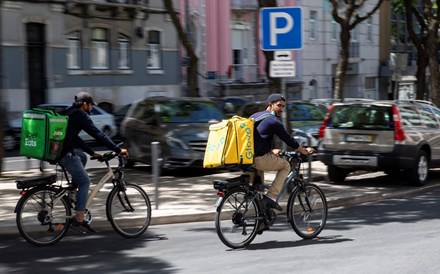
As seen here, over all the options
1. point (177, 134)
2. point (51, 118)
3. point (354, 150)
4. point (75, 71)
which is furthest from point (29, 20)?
point (51, 118)

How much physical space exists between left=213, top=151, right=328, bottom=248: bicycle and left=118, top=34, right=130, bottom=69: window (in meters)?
26.5

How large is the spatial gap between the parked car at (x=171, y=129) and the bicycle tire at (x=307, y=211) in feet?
20.5

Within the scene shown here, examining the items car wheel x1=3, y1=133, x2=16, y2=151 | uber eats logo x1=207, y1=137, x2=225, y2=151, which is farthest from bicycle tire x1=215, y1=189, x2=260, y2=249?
car wheel x1=3, y1=133, x2=16, y2=151

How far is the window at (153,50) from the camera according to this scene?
118 feet

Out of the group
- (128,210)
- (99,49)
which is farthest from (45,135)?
(99,49)

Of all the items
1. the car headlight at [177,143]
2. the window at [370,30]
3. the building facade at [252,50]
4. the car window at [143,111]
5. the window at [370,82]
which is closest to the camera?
the car headlight at [177,143]

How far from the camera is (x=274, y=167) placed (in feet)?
27.3

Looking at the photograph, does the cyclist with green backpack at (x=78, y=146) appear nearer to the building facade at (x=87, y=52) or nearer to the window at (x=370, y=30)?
the building facade at (x=87, y=52)

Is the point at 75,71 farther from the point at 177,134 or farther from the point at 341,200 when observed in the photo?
→ the point at 341,200

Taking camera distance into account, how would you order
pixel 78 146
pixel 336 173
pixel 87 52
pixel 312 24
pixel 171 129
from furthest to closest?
pixel 312 24, pixel 87 52, pixel 171 129, pixel 336 173, pixel 78 146

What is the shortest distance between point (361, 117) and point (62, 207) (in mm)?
7011

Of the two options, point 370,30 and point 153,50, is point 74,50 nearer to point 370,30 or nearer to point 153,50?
point 153,50

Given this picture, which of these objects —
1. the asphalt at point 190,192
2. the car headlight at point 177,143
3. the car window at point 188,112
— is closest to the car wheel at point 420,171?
the asphalt at point 190,192

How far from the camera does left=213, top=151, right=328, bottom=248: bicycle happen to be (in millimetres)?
7984
